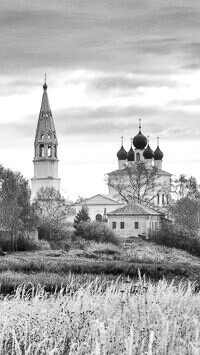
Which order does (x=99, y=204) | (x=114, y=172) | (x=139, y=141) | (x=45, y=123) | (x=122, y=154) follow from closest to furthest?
(x=99, y=204), (x=114, y=172), (x=139, y=141), (x=122, y=154), (x=45, y=123)

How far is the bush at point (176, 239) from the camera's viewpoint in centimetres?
4384

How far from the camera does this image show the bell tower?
85.1 metres

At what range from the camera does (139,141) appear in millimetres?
82688

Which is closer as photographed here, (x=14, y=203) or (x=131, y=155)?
(x=14, y=203)

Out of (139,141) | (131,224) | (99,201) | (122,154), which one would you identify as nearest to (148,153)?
(139,141)

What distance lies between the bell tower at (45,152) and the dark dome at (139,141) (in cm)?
1018

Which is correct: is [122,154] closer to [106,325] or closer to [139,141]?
[139,141]

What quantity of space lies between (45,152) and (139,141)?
12.0m

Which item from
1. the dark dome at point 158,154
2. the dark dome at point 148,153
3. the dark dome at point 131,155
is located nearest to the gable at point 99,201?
the dark dome at point 131,155

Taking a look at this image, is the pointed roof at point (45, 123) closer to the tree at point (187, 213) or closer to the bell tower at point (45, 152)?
the bell tower at point (45, 152)

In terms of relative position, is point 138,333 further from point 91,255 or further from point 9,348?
point 91,255

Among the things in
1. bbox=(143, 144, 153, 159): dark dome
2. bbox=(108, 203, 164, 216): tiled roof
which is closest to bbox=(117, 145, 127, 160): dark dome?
bbox=(143, 144, 153, 159): dark dome

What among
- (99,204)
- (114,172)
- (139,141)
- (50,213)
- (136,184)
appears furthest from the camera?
(139,141)

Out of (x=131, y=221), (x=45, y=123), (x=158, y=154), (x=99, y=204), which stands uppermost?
(x=45, y=123)
